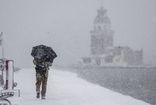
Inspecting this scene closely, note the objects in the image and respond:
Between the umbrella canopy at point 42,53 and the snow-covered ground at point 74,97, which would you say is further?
the umbrella canopy at point 42,53

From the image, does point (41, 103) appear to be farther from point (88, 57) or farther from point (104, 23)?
point (104, 23)

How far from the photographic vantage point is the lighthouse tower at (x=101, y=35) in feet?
524

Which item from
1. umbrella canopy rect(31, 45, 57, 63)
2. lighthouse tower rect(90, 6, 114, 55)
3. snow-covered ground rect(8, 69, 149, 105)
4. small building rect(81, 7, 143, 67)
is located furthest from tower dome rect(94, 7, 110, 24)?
umbrella canopy rect(31, 45, 57, 63)

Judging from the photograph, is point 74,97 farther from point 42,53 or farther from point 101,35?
point 101,35

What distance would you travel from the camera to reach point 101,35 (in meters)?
170

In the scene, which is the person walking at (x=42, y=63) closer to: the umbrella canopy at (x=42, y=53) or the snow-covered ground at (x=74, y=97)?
the umbrella canopy at (x=42, y=53)

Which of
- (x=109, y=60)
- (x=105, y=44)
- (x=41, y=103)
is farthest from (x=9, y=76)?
(x=105, y=44)

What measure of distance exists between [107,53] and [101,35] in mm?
18902

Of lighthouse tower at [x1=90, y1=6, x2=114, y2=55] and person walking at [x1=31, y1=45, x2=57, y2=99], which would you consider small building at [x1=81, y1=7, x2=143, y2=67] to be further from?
person walking at [x1=31, y1=45, x2=57, y2=99]

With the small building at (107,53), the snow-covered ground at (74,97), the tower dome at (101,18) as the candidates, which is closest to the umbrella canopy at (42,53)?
the snow-covered ground at (74,97)

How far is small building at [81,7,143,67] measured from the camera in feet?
502

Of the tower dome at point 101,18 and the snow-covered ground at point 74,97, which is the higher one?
the tower dome at point 101,18

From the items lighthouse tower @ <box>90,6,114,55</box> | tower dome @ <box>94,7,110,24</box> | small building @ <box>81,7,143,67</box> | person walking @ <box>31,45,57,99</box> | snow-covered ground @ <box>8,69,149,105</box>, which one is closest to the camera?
snow-covered ground @ <box>8,69,149,105</box>

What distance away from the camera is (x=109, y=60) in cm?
15088
